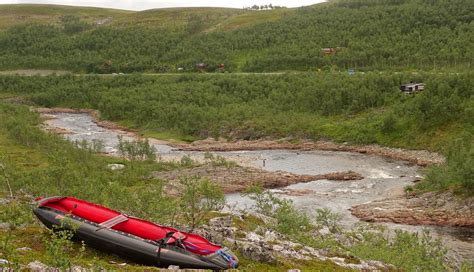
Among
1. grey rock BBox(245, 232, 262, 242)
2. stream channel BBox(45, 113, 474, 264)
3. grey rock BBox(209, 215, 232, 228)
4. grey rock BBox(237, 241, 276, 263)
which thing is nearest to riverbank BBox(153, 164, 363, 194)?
stream channel BBox(45, 113, 474, 264)

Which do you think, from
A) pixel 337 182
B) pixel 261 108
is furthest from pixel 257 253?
pixel 261 108

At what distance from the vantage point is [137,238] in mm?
27281

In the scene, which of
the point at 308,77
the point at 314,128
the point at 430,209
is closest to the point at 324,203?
the point at 430,209

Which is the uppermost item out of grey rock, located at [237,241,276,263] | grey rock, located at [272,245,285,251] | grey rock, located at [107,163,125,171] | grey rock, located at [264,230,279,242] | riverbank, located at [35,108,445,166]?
grey rock, located at [237,241,276,263]

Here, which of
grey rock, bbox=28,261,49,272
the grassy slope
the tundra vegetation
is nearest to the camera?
grey rock, bbox=28,261,49,272

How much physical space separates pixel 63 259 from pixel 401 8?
161939 mm

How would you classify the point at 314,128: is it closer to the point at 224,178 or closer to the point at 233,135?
the point at 233,135

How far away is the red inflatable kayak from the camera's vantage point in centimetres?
2580

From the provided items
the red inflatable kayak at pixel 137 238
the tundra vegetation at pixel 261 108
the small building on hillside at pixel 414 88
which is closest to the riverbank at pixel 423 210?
the tundra vegetation at pixel 261 108

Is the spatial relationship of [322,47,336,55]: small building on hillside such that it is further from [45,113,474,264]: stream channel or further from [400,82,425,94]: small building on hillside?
[45,113,474,264]: stream channel

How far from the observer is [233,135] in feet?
354

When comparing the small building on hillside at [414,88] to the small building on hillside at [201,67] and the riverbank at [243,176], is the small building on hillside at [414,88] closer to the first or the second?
the riverbank at [243,176]

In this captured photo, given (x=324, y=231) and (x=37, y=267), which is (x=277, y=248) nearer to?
(x=324, y=231)

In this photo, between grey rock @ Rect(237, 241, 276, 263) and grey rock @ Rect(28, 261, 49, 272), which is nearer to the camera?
grey rock @ Rect(28, 261, 49, 272)
